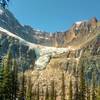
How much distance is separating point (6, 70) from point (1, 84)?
3118mm

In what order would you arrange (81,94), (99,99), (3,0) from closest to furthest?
(3,0)
(99,99)
(81,94)

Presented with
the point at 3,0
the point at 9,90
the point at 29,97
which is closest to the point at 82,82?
the point at 29,97

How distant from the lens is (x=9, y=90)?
208ft

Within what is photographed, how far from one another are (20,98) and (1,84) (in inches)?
1764

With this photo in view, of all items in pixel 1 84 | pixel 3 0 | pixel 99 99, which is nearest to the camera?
pixel 3 0

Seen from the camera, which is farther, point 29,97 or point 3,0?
point 29,97

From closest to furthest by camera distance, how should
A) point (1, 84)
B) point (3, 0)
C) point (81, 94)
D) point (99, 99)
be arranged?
point (3, 0) < point (1, 84) < point (99, 99) < point (81, 94)

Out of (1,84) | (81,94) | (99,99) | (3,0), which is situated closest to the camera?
(3,0)

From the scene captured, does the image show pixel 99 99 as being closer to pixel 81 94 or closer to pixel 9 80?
pixel 81 94

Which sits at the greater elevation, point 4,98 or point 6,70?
point 6,70

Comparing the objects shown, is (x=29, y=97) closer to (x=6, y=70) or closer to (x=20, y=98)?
(x=20, y=98)

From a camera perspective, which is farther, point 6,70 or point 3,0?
point 6,70

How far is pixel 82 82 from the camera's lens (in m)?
120

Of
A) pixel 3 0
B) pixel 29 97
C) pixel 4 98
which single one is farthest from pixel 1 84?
pixel 29 97
